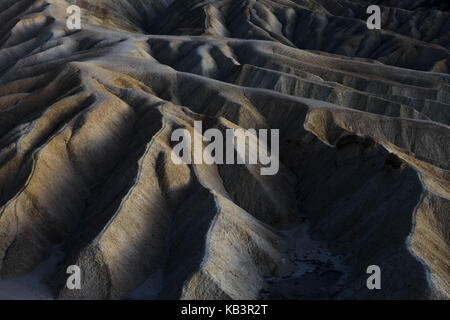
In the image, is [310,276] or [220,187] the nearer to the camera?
[310,276]

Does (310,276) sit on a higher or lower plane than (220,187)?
lower

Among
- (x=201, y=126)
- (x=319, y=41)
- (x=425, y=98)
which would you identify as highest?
(x=201, y=126)

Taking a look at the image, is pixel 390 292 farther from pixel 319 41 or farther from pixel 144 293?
pixel 319 41

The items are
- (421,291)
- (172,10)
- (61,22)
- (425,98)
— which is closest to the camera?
(421,291)

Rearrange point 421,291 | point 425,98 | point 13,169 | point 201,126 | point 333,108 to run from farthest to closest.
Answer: point 425,98 < point 333,108 < point 201,126 < point 13,169 < point 421,291

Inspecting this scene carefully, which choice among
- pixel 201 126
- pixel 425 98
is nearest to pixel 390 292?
pixel 201 126

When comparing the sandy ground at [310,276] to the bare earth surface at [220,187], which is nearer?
the sandy ground at [310,276]

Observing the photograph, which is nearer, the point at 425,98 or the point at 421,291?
the point at 421,291

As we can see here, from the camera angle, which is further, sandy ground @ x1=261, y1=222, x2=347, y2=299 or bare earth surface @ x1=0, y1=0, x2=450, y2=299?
bare earth surface @ x1=0, y1=0, x2=450, y2=299
